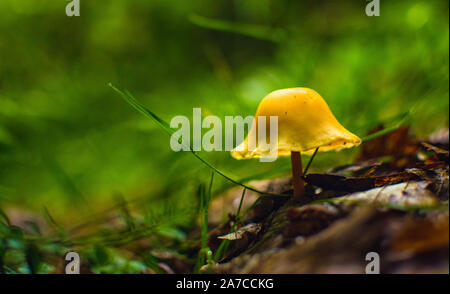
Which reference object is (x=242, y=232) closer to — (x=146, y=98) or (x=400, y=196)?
(x=400, y=196)

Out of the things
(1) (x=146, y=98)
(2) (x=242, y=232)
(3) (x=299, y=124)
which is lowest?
(2) (x=242, y=232)

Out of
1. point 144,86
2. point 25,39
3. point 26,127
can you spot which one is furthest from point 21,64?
point 26,127

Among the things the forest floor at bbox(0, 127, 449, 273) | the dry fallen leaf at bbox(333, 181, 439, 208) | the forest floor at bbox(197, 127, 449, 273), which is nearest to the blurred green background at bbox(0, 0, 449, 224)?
the forest floor at bbox(0, 127, 449, 273)

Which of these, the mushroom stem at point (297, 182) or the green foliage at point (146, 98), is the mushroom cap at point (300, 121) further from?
the green foliage at point (146, 98)

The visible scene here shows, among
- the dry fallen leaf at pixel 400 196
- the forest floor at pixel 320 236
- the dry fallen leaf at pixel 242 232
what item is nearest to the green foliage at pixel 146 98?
the forest floor at pixel 320 236

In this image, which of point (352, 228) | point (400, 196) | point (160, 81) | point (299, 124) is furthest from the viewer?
point (160, 81)

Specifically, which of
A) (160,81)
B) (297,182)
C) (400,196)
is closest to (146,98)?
(160,81)

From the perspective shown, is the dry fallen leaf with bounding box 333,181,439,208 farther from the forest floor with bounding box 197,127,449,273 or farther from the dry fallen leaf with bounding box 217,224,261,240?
the dry fallen leaf with bounding box 217,224,261,240
